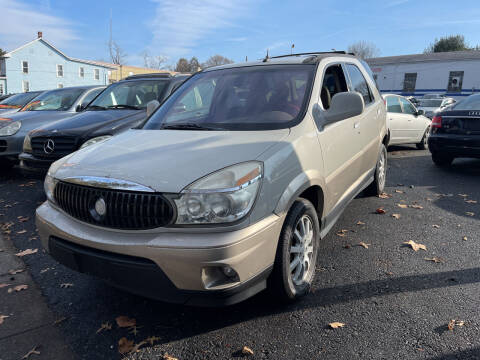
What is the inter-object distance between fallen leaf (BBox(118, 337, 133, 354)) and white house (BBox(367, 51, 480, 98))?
44.5m

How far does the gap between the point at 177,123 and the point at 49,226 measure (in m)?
1.35

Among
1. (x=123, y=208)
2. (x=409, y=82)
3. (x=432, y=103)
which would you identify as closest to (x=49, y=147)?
(x=123, y=208)

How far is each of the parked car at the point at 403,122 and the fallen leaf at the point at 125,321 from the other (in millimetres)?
8045

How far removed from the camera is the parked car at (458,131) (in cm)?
684

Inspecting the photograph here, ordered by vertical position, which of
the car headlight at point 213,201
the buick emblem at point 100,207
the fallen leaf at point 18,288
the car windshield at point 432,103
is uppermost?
the car windshield at point 432,103

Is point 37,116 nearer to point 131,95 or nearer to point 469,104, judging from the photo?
point 131,95

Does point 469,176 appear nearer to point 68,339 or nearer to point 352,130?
point 352,130

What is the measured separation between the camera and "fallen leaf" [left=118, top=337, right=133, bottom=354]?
2.37 metres

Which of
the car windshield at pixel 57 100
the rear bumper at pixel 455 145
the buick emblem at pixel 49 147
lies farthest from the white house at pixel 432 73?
the buick emblem at pixel 49 147

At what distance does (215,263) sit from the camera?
2.07 metres

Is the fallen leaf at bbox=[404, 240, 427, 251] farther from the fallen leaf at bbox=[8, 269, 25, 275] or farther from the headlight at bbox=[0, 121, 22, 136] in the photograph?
the headlight at bbox=[0, 121, 22, 136]

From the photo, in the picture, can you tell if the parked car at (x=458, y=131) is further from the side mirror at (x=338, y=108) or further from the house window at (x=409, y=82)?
the house window at (x=409, y=82)

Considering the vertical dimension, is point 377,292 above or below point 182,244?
below

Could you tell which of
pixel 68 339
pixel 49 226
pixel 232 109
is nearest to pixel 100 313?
pixel 68 339
